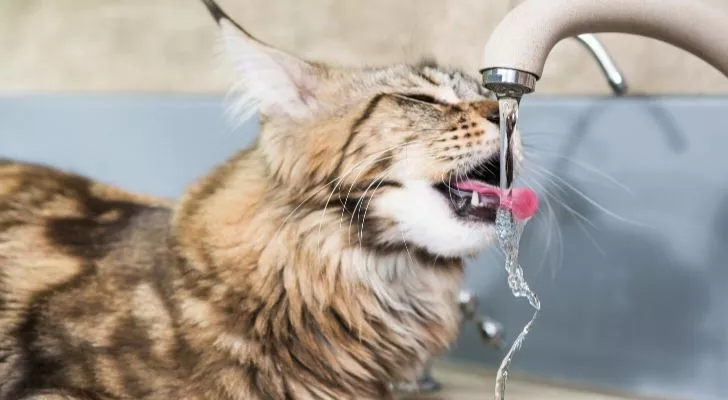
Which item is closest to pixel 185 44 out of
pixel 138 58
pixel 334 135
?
pixel 138 58

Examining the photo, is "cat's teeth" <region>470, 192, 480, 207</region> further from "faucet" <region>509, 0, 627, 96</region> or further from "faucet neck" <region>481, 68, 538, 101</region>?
"faucet" <region>509, 0, 627, 96</region>

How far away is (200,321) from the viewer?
75 cm

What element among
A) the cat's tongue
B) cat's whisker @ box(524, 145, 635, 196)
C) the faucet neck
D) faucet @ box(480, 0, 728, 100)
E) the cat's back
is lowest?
the cat's back

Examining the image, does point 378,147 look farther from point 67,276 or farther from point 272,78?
point 67,276

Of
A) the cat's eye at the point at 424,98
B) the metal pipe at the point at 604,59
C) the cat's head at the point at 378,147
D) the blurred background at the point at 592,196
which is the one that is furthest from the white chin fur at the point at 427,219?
the metal pipe at the point at 604,59

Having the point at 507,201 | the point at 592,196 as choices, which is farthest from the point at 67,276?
the point at 592,196

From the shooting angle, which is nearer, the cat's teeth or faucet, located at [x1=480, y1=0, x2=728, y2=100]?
faucet, located at [x1=480, y1=0, x2=728, y2=100]

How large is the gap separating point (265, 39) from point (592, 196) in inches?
26.9

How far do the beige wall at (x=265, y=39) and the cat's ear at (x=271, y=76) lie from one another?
32 centimetres

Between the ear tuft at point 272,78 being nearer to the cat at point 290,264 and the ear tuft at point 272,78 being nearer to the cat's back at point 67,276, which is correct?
the cat at point 290,264

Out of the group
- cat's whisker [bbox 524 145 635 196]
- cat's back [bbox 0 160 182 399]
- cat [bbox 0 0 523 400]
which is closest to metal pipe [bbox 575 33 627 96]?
cat's whisker [bbox 524 145 635 196]

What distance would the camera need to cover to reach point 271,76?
0.77 m

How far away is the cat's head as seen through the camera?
73 cm

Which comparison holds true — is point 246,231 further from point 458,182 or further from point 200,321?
point 458,182
